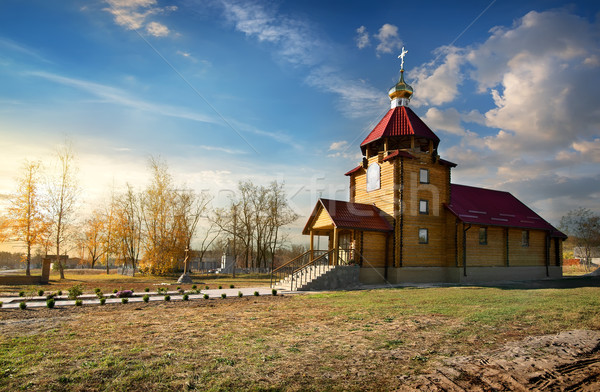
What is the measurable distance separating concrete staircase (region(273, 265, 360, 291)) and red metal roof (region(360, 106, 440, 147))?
8.09 metres

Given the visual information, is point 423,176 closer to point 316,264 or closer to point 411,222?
point 411,222

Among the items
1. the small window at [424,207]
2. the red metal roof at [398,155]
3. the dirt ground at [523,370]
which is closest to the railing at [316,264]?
the small window at [424,207]

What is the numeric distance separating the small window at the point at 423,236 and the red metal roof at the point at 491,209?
1.91 m

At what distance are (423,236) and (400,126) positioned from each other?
649cm

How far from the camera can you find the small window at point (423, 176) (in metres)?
21.1

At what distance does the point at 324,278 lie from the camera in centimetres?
1772

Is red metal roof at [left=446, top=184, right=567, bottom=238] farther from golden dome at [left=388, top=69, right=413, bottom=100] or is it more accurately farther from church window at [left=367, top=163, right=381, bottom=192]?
golden dome at [left=388, top=69, right=413, bottom=100]

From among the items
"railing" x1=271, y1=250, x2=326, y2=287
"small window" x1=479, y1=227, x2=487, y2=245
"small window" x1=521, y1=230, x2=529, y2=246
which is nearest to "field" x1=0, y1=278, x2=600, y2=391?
"railing" x1=271, y1=250, x2=326, y2=287

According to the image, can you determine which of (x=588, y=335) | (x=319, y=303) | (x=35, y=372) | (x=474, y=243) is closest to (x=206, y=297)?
(x=319, y=303)

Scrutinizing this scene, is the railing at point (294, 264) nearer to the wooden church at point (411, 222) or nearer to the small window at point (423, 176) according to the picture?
the wooden church at point (411, 222)

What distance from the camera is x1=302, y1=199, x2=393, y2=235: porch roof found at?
18.9m

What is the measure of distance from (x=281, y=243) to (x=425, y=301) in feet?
95.0

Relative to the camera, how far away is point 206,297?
13.2 meters

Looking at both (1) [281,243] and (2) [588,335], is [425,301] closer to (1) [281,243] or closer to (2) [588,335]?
(2) [588,335]
